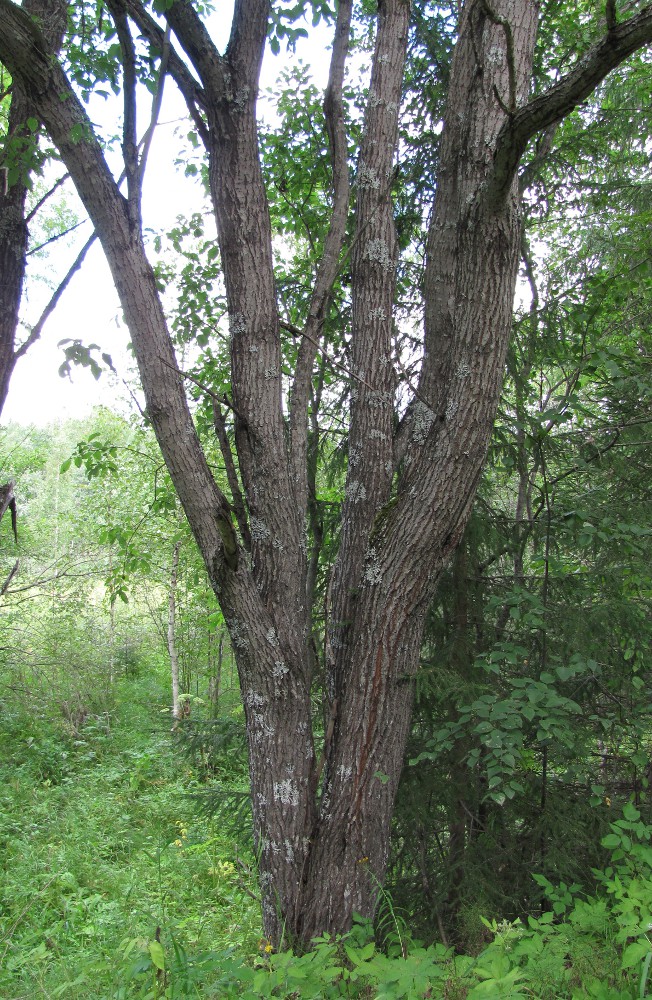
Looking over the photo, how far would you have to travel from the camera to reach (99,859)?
565 centimetres

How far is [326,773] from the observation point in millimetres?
2686

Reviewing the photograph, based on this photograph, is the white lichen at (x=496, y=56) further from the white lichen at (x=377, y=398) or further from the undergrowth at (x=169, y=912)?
the undergrowth at (x=169, y=912)

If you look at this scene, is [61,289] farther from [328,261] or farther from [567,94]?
[567,94]

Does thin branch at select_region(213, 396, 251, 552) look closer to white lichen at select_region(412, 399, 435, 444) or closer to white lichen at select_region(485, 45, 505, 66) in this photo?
white lichen at select_region(412, 399, 435, 444)

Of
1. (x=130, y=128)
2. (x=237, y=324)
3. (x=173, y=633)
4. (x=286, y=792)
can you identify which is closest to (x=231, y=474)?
(x=237, y=324)

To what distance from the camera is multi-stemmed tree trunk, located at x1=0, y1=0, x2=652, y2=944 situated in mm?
2568

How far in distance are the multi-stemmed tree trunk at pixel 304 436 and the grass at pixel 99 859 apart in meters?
0.80

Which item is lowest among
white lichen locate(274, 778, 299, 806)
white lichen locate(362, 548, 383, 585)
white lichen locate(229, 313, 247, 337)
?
white lichen locate(274, 778, 299, 806)

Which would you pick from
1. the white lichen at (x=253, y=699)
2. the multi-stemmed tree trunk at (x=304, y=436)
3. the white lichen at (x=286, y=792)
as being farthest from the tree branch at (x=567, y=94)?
the white lichen at (x=286, y=792)

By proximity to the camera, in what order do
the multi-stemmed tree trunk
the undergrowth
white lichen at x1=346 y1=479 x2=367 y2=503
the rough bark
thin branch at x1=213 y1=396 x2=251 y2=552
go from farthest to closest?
the rough bark
white lichen at x1=346 y1=479 x2=367 y2=503
thin branch at x1=213 y1=396 x2=251 y2=552
the multi-stemmed tree trunk
the undergrowth

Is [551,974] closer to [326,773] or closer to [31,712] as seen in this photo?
[326,773]

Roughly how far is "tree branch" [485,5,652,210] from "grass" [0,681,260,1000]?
9.18ft

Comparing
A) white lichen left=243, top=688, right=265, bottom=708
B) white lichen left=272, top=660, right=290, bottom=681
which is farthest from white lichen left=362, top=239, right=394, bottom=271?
white lichen left=243, top=688, right=265, bottom=708

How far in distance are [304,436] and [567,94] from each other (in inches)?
63.2
